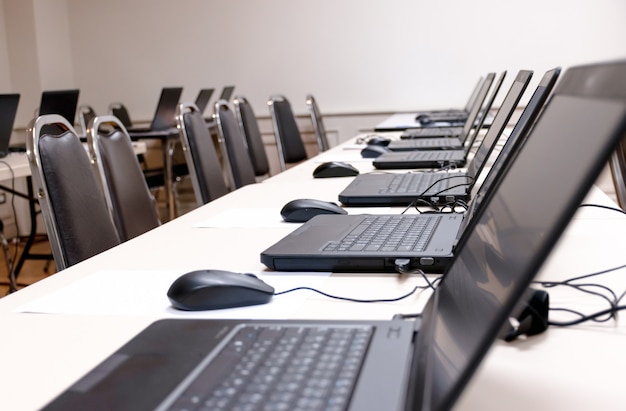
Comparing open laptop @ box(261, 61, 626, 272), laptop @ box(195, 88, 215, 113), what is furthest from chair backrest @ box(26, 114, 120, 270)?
laptop @ box(195, 88, 215, 113)

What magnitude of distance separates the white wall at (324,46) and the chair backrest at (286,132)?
4.11 feet

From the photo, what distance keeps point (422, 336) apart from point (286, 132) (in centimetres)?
372

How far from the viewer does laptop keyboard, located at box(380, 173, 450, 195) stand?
1747mm

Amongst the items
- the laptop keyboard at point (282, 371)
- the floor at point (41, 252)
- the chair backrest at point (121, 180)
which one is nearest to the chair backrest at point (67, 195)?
the chair backrest at point (121, 180)

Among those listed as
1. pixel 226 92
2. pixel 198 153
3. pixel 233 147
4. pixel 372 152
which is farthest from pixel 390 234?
pixel 226 92

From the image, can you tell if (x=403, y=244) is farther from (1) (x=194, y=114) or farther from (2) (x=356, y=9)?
(2) (x=356, y=9)

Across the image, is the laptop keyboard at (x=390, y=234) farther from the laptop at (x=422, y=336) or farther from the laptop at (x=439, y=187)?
the laptop at (x=422, y=336)

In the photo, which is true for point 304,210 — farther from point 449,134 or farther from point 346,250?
point 449,134

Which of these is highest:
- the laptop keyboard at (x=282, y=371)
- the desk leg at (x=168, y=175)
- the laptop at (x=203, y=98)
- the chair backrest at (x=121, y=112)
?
the laptop keyboard at (x=282, y=371)

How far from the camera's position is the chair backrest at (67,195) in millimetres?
1692

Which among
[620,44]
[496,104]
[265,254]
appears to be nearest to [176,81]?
[496,104]

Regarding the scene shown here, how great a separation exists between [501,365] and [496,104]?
191 inches

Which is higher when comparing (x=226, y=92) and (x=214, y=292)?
(x=214, y=292)

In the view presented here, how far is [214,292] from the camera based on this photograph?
0.96m
